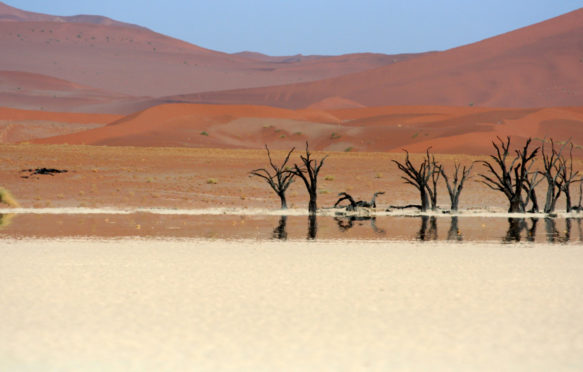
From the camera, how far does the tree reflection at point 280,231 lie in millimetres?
15602

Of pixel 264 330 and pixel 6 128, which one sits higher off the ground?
pixel 6 128

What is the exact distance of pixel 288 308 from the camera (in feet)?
29.0

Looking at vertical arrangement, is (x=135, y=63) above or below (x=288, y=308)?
above

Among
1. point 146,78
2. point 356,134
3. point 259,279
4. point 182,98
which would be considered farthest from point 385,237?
point 146,78

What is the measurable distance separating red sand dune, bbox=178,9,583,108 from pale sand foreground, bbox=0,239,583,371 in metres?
72.1

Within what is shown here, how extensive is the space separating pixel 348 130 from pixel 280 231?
3789 centimetres

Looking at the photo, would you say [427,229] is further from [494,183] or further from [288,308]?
[288,308]

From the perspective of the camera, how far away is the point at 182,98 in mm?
102562

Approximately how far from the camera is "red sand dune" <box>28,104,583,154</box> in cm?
4888

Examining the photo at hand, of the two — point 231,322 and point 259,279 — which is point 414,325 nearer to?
point 231,322

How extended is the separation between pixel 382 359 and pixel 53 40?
508 ft

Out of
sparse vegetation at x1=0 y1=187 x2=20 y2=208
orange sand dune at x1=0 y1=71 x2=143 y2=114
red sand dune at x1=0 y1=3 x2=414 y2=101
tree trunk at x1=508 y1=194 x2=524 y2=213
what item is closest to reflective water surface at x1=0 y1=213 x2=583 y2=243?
tree trunk at x1=508 y1=194 x2=524 y2=213

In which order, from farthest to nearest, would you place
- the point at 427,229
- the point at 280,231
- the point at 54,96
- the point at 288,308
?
the point at 54,96, the point at 427,229, the point at 280,231, the point at 288,308

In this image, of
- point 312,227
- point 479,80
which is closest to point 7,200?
point 312,227
